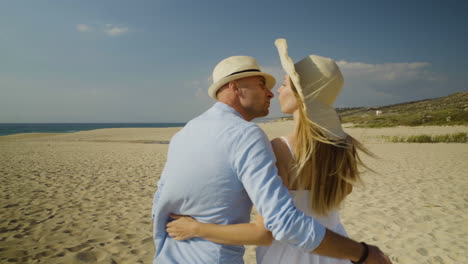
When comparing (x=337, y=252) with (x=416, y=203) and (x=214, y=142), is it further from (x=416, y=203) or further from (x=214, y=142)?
(x=416, y=203)

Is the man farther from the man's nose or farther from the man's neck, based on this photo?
the man's nose

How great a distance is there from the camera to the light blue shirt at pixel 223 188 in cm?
107

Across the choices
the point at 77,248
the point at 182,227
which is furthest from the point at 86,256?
the point at 182,227

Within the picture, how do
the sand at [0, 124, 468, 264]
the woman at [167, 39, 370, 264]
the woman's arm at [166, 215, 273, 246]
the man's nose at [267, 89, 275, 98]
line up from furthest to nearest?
the sand at [0, 124, 468, 264]
the man's nose at [267, 89, 275, 98]
the woman at [167, 39, 370, 264]
the woman's arm at [166, 215, 273, 246]

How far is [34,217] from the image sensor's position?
17.0 ft

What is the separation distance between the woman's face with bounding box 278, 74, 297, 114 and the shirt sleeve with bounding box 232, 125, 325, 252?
0.54m

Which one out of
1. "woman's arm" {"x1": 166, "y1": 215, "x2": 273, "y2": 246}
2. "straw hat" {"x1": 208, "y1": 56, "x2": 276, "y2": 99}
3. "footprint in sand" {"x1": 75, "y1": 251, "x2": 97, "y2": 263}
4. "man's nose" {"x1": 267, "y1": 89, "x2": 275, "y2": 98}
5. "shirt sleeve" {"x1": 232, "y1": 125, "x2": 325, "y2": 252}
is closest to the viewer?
"shirt sleeve" {"x1": 232, "y1": 125, "x2": 325, "y2": 252}

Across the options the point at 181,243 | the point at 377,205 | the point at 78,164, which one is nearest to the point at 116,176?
the point at 78,164

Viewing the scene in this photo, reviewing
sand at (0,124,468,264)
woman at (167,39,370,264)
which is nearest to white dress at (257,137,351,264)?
woman at (167,39,370,264)

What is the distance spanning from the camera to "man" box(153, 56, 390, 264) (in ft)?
3.51

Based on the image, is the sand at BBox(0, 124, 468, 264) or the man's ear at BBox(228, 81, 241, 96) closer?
the man's ear at BBox(228, 81, 241, 96)

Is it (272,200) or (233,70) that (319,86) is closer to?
(233,70)

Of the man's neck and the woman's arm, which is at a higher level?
the man's neck

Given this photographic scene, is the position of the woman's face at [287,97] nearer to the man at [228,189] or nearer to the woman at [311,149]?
the woman at [311,149]
